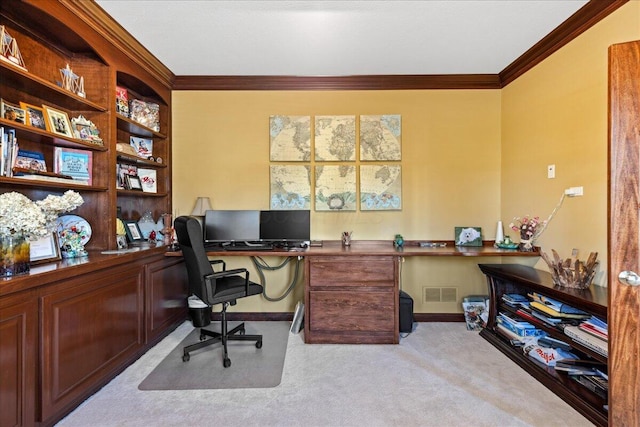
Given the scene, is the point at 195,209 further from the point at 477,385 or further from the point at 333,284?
the point at 477,385

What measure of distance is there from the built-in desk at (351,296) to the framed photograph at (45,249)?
1103 mm

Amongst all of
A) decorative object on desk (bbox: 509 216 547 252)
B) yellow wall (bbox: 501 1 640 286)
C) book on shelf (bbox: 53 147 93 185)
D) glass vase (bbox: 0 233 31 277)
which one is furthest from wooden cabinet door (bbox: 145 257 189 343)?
yellow wall (bbox: 501 1 640 286)

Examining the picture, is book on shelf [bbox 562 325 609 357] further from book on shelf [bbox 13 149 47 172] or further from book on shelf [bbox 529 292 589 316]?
book on shelf [bbox 13 149 47 172]

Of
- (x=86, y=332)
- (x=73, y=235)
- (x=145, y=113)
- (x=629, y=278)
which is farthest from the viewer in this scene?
(x=145, y=113)

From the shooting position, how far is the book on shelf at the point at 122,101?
2.75 metres

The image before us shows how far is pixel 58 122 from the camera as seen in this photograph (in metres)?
2.17

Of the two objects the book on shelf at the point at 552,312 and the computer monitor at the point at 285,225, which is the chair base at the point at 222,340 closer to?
the computer monitor at the point at 285,225

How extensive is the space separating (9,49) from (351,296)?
2985mm

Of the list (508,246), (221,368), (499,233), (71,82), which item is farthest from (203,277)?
(499,233)

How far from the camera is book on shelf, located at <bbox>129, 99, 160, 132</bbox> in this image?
3088 mm

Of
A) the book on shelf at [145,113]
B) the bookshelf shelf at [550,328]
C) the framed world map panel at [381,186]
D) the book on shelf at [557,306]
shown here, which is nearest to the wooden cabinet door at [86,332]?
the book on shelf at [145,113]

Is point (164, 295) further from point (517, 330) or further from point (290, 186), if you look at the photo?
point (517, 330)

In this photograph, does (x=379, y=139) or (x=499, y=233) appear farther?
(x=379, y=139)

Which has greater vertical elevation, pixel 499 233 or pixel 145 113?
pixel 145 113
